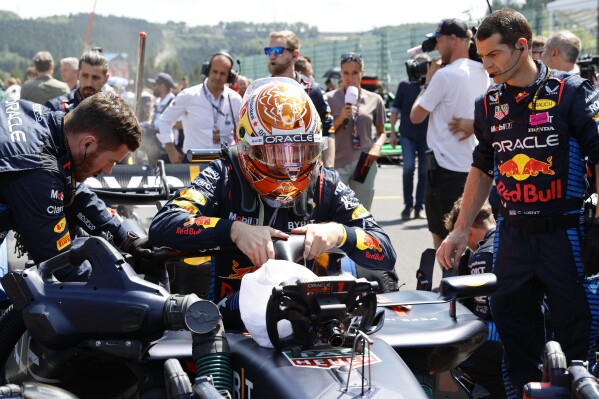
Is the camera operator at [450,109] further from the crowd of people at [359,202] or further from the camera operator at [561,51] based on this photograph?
the crowd of people at [359,202]

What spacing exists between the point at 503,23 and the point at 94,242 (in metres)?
2.29

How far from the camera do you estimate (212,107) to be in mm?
8203

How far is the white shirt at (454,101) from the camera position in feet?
22.6

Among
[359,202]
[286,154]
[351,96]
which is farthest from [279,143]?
[351,96]

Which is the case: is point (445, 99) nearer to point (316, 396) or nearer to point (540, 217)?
point (540, 217)

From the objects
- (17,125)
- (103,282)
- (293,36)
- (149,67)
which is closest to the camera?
(103,282)

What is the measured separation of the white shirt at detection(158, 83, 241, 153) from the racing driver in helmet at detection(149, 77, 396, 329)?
14.7ft

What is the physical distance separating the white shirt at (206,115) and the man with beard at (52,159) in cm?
425

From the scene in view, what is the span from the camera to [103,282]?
103 inches

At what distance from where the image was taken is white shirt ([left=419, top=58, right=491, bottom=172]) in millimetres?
6895

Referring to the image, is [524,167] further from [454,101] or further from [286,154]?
[454,101]

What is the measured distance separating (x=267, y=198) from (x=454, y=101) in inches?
145

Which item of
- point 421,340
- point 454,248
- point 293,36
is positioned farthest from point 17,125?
point 293,36

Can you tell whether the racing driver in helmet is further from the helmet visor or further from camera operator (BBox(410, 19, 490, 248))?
camera operator (BBox(410, 19, 490, 248))
